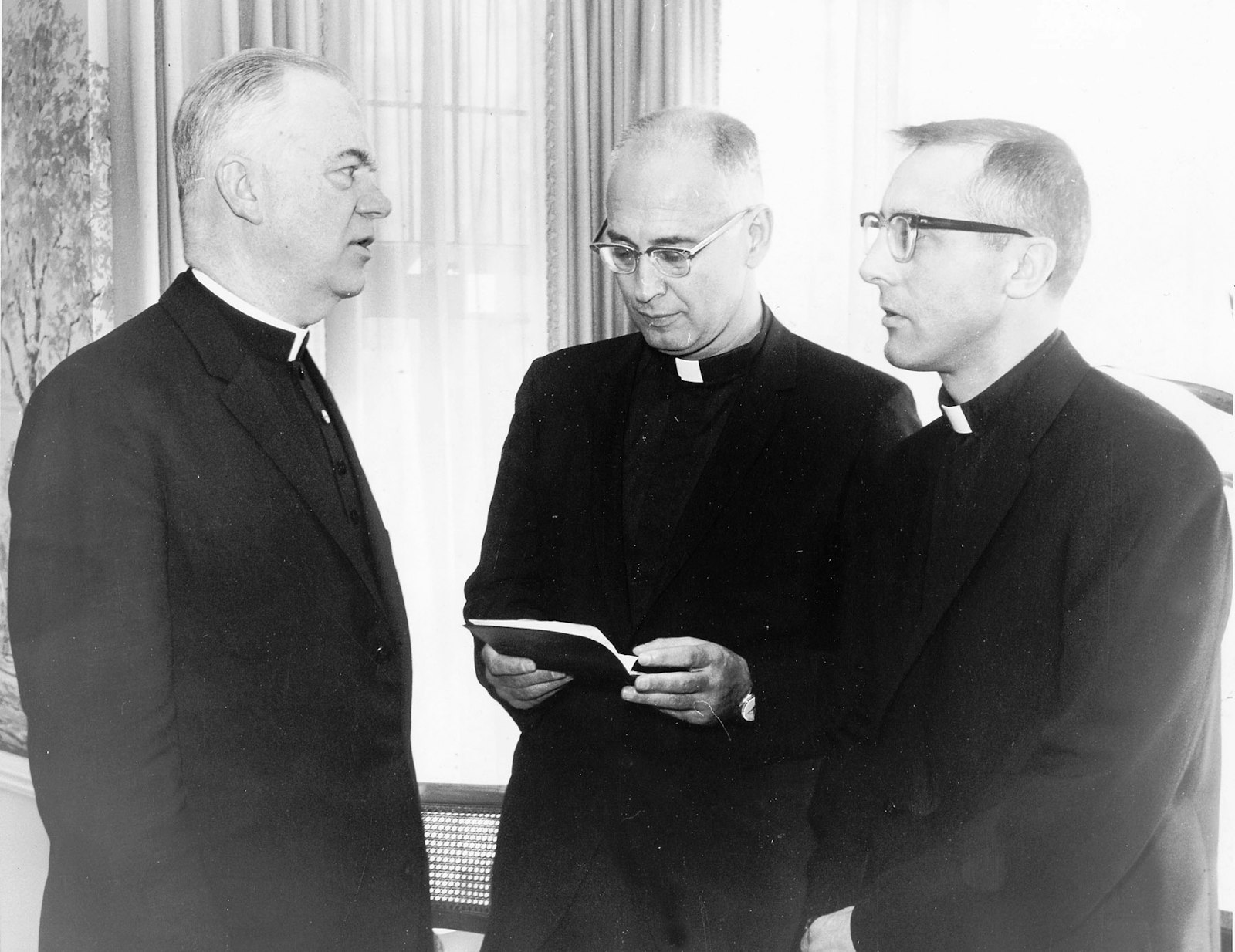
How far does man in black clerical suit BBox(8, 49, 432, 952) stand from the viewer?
1327mm

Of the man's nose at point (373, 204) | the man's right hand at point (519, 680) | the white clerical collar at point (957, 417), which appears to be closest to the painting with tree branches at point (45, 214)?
the man's nose at point (373, 204)

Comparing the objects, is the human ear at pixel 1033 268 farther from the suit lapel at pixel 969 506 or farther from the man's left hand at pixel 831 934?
the man's left hand at pixel 831 934

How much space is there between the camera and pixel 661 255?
79.9 inches

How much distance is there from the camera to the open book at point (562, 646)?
1.57m

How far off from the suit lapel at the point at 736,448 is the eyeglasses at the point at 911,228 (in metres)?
0.36

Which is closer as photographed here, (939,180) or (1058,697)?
(1058,697)

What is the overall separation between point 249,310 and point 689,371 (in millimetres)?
912

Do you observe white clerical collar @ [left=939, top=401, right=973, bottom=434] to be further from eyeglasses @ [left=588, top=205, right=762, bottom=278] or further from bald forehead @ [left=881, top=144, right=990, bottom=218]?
eyeglasses @ [left=588, top=205, right=762, bottom=278]

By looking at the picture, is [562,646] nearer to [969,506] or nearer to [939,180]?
[969,506]

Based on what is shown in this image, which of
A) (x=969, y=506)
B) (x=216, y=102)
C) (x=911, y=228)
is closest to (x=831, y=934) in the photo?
(x=969, y=506)

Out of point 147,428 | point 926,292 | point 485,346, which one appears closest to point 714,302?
point 926,292

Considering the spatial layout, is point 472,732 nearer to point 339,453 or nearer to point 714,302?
point 339,453

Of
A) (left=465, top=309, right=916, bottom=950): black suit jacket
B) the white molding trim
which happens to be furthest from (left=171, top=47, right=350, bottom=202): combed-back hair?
the white molding trim

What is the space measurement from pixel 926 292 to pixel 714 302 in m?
0.52
